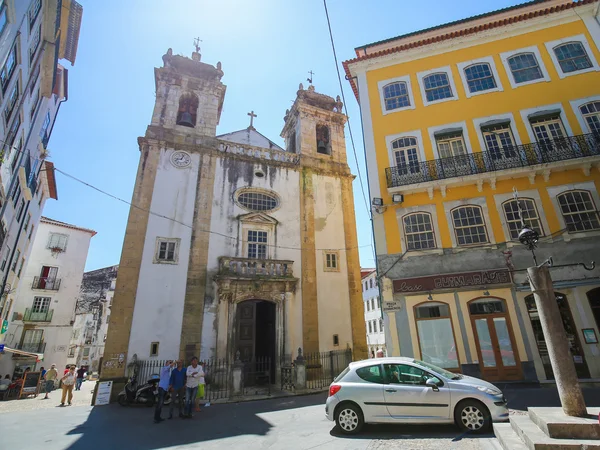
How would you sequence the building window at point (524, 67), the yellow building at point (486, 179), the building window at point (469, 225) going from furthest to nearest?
the building window at point (524, 67) → the building window at point (469, 225) → the yellow building at point (486, 179)

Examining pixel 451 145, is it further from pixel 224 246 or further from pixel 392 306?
pixel 224 246

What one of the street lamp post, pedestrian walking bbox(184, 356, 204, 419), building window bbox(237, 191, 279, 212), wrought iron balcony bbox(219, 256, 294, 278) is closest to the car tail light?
the street lamp post

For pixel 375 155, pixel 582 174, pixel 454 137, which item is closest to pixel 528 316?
pixel 582 174

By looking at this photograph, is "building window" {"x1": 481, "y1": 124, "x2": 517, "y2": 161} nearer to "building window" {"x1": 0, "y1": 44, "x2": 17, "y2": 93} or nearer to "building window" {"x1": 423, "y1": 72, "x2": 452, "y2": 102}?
"building window" {"x1": 423, "y1": 72, "x2": 452, "y2": 102}

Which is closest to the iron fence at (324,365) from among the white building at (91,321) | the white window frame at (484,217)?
the white window frame at (484,217)

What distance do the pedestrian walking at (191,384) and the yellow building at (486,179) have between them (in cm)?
637

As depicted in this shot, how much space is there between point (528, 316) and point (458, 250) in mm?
2864

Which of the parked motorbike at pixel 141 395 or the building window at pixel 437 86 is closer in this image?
the parked motorbike at pixel 141 395

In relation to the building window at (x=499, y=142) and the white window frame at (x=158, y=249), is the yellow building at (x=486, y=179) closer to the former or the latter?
the building window at (x=499, y=142)

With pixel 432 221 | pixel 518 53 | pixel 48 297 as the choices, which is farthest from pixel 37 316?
pixel 518 53

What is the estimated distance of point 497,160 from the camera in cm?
1148

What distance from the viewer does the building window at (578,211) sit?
409 inches

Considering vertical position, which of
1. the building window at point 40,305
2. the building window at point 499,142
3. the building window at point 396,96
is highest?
the building window at point 396,96

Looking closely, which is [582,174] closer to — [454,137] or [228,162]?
[454,137]
